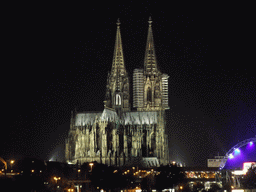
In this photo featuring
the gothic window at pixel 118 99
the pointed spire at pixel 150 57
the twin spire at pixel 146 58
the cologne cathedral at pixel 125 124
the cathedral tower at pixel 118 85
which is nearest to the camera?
the cologne cathedral at pixel 125 124

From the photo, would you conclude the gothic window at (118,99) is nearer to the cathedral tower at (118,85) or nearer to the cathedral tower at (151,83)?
the cathedral tower at (118,85)

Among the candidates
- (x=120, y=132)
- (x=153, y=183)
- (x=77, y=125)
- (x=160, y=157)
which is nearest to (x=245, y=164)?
(x=153, y=183)

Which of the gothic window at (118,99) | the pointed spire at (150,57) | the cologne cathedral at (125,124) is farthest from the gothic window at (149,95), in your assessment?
the gothic window at (118,99)

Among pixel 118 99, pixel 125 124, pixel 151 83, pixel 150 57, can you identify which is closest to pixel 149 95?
pixel 151 83

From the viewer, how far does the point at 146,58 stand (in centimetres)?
11912

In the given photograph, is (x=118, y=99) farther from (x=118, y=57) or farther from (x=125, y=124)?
(x=118, y=57)

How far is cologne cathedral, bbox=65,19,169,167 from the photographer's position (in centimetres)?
10756

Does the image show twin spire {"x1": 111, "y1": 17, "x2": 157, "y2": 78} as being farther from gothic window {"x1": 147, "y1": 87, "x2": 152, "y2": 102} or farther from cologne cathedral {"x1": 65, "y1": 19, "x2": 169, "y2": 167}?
gothic window {"x1": 147, "y1": 87, "x2": 152, "y2": 102}

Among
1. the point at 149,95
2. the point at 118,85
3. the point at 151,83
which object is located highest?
the point at 151,83

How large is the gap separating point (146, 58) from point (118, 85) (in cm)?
844

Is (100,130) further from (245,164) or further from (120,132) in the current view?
(245,164)

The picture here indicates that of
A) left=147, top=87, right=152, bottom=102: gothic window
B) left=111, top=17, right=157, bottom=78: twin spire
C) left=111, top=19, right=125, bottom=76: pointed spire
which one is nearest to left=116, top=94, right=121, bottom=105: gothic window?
left=111, top=17, right=157, bottom=78: twin spire

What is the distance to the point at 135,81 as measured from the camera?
12338cm

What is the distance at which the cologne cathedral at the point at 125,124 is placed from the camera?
10756cm
